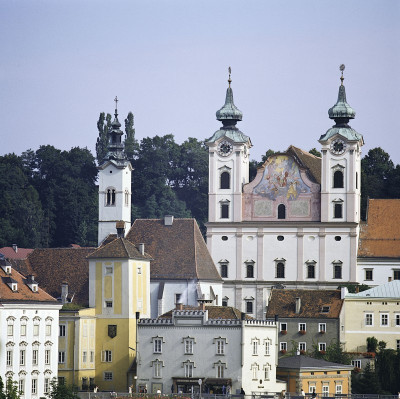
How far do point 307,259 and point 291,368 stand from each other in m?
22.6

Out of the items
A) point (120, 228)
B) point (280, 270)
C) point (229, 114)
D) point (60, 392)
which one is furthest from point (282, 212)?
point (60, 392)

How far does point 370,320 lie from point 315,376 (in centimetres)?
1136

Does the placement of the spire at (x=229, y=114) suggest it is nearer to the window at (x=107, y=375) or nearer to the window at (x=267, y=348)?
the window at (x=107, y=375)

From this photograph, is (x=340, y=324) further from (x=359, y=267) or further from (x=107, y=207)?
(x=107, y=207)

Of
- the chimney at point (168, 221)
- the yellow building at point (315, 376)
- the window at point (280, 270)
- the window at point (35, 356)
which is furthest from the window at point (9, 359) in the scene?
the window at point (280, 270)

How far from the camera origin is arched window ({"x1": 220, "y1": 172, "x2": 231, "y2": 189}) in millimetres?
114250

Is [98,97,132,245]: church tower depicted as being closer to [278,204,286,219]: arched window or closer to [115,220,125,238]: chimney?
[115,220,125,238]: chimney

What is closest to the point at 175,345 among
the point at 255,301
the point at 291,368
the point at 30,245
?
the point at 291,368

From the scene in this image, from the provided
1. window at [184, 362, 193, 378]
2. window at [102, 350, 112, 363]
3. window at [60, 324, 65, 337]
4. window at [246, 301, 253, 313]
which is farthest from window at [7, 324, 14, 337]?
window at [246, 301, 253, 313]

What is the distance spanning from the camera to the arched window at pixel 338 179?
112 metres

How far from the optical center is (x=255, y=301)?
11188cm

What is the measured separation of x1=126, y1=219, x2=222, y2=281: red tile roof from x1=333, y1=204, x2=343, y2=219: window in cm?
1004

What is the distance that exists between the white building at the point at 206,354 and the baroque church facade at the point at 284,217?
19641mm

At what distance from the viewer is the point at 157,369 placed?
9094 centimetres
